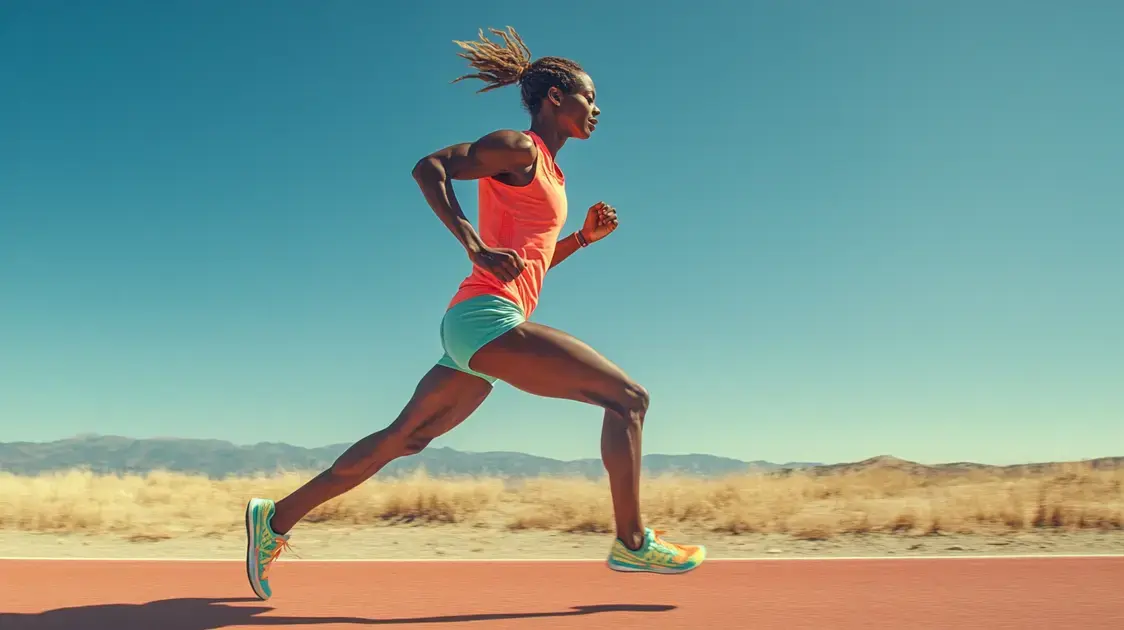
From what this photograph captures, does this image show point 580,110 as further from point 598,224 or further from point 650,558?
point 650,558

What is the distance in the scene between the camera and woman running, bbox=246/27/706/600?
12.7 ft

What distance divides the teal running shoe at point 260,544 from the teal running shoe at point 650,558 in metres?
1.48

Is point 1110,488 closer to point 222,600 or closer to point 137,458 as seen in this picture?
point 222,600

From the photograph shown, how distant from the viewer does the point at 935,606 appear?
412 cm

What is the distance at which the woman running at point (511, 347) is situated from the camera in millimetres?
3871

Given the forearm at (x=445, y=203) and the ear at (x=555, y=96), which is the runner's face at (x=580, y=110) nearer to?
the ear at (x=555, y=96)

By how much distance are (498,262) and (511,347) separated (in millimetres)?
362

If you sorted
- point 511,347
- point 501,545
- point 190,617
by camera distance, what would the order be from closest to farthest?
point 511,347, point 190,617, point 501,545

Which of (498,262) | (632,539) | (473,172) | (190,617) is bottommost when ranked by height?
(190,617)

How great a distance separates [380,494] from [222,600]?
5.73 meters

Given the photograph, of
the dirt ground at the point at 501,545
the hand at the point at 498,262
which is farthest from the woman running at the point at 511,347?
the dirt ground at the point at 501,545

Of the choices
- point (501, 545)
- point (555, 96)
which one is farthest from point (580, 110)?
point (501, 545)

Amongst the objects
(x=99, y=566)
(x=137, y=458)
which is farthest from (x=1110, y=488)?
(x=137, y=458)

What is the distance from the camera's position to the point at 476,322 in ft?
12.8
